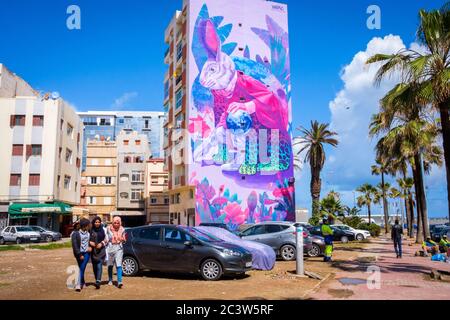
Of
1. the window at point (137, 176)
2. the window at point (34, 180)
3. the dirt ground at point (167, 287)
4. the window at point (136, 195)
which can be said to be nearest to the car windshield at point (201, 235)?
the dirt ground at point (167, 287)

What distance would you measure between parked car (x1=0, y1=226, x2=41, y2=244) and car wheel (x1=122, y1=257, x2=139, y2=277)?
83.7 ft

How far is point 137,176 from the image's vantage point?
230 ft

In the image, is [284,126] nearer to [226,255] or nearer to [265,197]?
[265,197]

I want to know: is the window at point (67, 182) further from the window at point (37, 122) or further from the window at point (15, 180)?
the window at point (37, 122)

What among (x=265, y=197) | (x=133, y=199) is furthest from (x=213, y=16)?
(x=133, y=199)

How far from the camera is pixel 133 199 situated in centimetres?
6900

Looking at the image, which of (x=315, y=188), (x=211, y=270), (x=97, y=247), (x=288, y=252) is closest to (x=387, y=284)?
(x=211, y=270)

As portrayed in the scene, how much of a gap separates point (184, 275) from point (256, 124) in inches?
1367

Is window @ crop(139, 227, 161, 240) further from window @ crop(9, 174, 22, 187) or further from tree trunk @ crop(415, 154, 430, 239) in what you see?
window @ crop(9, 174, 22, 187)

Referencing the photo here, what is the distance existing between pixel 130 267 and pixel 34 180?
34970 mm

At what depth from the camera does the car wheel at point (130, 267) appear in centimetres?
1320

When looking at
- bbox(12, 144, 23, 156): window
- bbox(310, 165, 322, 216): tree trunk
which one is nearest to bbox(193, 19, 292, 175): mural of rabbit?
bbox(310, 165, 322, 216): tree trunk

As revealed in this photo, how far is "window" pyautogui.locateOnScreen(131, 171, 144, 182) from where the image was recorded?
69.9 m

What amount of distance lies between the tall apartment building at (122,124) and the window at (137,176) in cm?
3642
